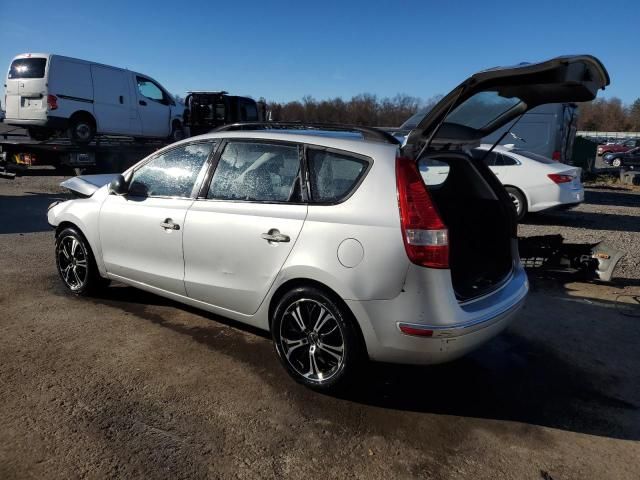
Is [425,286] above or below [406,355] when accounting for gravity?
above

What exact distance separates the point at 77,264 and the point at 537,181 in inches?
336

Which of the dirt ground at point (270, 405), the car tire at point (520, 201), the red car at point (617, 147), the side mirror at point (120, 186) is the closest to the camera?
the dirt ground at point (270, 405)

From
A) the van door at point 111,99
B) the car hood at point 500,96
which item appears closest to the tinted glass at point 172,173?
the car hood at point 500,96

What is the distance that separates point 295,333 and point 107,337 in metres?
1.67

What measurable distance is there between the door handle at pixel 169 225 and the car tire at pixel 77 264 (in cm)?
119

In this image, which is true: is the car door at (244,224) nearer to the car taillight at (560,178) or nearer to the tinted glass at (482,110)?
the tinted glass at (482,110)

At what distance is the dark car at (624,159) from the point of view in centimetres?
2872

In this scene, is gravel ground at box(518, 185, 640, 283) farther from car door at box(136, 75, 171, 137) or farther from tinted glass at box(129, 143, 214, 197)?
car door at box(136, 75, 171, 137)

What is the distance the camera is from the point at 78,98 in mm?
11898

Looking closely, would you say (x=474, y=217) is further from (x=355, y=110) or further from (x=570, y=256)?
(x=355, y=110)

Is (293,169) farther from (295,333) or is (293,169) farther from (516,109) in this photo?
(516,109)

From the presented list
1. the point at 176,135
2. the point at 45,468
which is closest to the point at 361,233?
the point at 45,468

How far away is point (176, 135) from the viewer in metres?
15.3

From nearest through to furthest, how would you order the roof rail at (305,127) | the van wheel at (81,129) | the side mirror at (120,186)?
the roof rail at (305,127)
the side mirror at (120,186)
the van wheel at (81,129)
